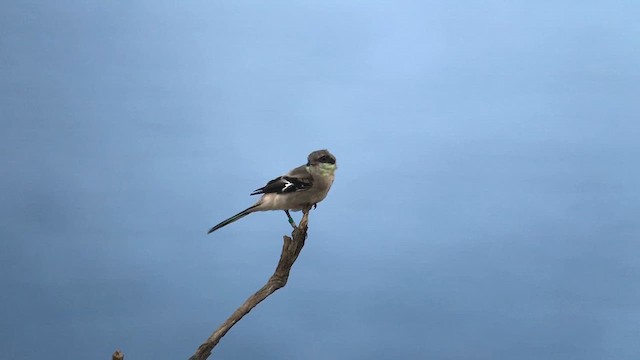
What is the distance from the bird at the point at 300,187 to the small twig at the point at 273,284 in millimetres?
573

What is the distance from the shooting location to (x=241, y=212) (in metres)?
7.61

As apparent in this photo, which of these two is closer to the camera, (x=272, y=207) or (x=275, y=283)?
(x=275, y=283)

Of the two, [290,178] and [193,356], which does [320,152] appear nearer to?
[290,178]

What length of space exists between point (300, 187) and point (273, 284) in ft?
4.31

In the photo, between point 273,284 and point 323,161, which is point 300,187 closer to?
point 323,161

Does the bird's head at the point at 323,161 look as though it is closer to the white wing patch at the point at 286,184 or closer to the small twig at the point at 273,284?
the white wing patch at the point at 286,184

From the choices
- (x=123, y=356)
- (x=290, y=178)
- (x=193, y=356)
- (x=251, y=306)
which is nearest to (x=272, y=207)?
(x=290, y=178)

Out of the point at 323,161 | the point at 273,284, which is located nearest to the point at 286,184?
the point at 323,161

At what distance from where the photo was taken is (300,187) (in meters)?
7.76

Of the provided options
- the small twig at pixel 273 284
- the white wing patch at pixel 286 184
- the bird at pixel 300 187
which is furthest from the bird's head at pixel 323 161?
the small twig at pixel 273 284

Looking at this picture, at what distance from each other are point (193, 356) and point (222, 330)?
0.30m

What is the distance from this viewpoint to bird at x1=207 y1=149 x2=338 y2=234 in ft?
25.0

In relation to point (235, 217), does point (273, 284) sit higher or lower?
lower

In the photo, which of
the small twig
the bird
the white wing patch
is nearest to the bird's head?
the bird
